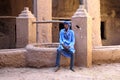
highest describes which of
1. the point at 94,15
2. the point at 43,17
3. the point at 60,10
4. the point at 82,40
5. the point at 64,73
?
the point at 60,10

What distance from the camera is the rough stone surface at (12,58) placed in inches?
329

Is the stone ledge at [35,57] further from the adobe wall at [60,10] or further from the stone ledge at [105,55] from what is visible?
the adobe wall at [60,10]

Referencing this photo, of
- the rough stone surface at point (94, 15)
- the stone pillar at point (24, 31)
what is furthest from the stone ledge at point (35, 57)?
the rough stone surface at point (94, 15)

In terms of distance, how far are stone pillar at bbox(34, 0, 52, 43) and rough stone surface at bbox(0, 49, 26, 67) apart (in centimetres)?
511

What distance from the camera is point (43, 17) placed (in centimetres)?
1383

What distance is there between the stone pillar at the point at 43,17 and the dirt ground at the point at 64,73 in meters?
5.46

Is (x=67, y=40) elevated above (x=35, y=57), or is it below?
above

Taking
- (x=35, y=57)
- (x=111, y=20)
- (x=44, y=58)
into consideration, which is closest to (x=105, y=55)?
(x=44, y=58)

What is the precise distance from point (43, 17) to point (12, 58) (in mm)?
5707

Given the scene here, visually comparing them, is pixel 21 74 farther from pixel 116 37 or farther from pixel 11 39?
pixel 116 37

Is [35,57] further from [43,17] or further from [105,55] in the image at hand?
[43,17]

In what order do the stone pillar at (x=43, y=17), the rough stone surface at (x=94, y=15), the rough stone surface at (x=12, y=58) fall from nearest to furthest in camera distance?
1. the rough stone surface at (x=12, y=58)
2. the stone pillar at (x=43, y=17)
3. the rough stone surface at (x=94, y=15)

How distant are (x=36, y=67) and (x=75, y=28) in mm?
1571

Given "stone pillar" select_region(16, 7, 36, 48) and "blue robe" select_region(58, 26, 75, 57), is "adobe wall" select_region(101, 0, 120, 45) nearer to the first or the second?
"stone pillar" select_region(16, 7, 36, 48)
